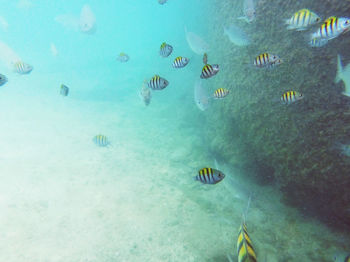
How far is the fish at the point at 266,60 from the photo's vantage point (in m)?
3.79

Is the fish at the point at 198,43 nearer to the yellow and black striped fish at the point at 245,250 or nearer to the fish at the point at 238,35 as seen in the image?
the fish at the point at 238,35

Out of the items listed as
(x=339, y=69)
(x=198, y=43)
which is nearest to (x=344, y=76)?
(x=339, y=69)

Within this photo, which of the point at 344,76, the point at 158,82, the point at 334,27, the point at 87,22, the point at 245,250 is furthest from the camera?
the point at 87,22

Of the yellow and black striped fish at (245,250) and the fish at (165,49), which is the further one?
the fish at (165,49)

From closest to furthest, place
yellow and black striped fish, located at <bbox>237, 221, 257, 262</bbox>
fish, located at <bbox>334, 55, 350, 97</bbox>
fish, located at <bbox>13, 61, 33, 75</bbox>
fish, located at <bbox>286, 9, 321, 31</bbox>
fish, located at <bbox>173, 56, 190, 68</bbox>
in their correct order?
yellow and black striped fish, located at <bbox>237, 221, 257, 262</bbox> → fish, located at <bbox>286, 9, 321, 31</bbox> → fish, located at <bbox>334, 55, 350, 97</bbox> → fish, located at <bbox>173, 56, 190, 68</bbox> → fish, located at <bbox>13, 61, 33, 75</bbox>

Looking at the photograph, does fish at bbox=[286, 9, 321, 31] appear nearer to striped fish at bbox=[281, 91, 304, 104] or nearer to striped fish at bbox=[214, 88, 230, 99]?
striped fish at bbox=[281, 91, 304, 104]

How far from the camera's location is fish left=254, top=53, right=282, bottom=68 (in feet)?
12.4

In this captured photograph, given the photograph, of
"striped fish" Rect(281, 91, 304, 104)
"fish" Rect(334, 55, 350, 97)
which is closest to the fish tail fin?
"fish" Rect(334, 55, 350, 97)

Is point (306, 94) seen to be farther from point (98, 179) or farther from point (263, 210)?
point (98, 179)

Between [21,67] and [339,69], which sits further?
[21,67]

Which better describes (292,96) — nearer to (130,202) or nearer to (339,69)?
(339,69)

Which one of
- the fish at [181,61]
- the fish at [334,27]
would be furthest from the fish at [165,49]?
the fish at [334,27]

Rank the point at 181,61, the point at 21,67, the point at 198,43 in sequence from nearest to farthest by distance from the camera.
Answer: the point at 181,61 → the point at 21,67 → the point at 198,43

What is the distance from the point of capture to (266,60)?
3834 mm
